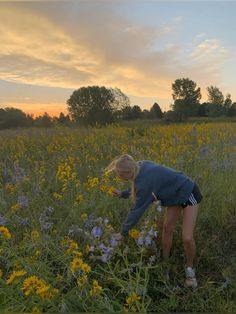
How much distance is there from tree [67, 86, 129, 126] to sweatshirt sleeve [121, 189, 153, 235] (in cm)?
1312

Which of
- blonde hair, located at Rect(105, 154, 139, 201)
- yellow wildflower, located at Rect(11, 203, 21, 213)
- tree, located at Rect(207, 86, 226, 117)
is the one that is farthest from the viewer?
tree, located at Rect(207, 86, 226, 117)

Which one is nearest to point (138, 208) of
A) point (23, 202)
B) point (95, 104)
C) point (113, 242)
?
point (113, 242)

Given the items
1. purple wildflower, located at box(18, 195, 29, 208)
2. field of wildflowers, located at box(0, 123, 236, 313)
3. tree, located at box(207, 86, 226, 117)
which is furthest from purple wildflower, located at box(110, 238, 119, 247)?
tree, located at box(207, 86, 226, 117)

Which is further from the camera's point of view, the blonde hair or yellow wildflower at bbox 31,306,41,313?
the blonde hair

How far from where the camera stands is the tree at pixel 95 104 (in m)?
17.0

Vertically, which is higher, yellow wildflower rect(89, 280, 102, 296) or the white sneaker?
yellow wildflower rect(89, 280, 102, 296)

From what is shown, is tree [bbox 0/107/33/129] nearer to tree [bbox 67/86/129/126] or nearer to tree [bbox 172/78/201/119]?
tree [bbox 67/86/129/126]

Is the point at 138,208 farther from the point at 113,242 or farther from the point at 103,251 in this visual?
the point at 103,251

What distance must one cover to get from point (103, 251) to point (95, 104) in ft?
48.5

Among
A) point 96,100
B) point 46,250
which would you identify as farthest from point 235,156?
point 96,100

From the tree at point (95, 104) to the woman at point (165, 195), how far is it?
12909 millimetres

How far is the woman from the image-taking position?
3.49m

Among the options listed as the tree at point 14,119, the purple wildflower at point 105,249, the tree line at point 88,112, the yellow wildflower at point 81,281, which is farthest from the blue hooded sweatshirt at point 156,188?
the tree at point 14,119

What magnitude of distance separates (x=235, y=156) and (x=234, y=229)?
5.86ft
